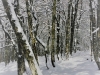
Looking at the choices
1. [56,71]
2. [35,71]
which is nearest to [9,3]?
[35,71]

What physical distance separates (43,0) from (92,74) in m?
15.7

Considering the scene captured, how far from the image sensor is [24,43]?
884cm

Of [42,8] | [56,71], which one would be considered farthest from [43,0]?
[56,71]

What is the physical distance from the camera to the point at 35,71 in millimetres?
8883

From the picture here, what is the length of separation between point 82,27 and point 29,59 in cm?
3348

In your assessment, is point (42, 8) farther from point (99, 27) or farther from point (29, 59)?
point (29, 59)

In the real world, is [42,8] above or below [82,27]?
above

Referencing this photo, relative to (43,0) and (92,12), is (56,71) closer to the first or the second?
(92,12)

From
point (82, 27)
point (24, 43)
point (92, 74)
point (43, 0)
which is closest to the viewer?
point (24, 43)

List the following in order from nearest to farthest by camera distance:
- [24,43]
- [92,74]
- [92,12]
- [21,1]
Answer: [24,43] < [92,74] < [92,12] < [21,1]

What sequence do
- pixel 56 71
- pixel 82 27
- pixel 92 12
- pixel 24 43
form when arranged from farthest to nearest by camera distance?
pixel 82 27, pixel 56 71, pixel 92 12, pixel 24 43

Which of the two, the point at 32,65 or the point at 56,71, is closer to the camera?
the point at 32,65

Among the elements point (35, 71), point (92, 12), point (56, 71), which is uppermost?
point (92, 12)

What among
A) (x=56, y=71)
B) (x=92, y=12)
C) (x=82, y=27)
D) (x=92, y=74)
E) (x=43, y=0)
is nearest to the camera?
(x=92, y=74)
